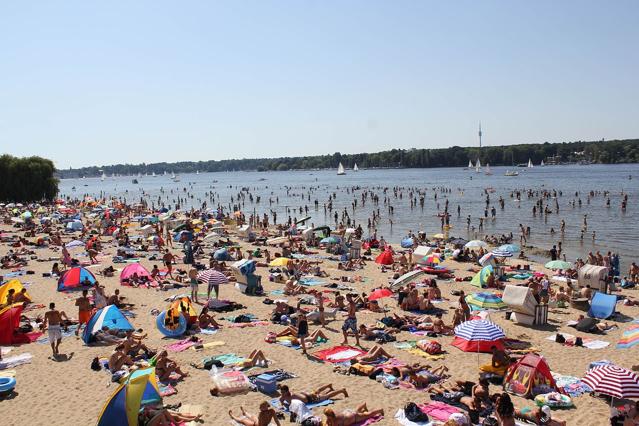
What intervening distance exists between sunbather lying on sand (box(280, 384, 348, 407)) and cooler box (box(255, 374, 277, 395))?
14.0 inches

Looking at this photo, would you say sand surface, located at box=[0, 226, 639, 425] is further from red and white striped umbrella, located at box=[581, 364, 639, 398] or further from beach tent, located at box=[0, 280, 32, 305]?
beach tent, located at box=[0, 280, 32, 305]

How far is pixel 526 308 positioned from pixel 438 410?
6.68 meters

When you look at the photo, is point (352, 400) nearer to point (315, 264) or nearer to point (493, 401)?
point (493, 401)

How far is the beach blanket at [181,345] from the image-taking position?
12.5 m

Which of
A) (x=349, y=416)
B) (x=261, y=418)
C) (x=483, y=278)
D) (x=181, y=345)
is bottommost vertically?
(x=483, y=278)

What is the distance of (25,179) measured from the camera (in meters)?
59.0

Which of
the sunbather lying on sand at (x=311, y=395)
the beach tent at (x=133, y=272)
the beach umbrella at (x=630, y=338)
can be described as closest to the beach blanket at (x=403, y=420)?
the sunbather lying on sand at (x=311, y=395)

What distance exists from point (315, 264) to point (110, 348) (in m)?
13.1

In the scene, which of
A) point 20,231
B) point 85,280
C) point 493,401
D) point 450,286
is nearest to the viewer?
point 493,401

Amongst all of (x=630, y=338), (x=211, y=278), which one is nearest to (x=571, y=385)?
(x=630, y=338)

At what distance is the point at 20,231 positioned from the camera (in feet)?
118

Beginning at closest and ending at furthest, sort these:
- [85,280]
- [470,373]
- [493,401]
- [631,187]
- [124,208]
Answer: [493,401]
[470,373]
[85,280]
[124,208]
[631,187]

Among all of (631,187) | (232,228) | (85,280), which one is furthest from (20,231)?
(631,187)

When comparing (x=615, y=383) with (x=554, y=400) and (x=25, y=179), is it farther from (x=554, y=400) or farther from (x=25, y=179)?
(x=25, y=179)
